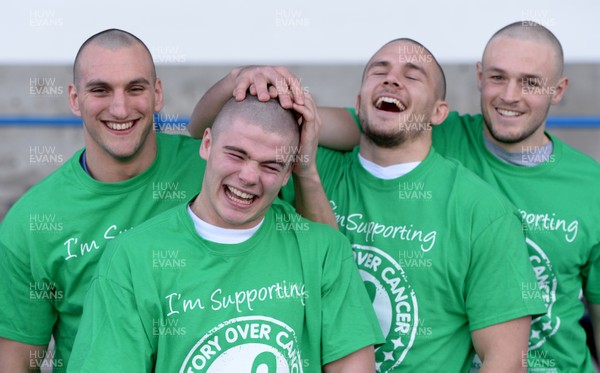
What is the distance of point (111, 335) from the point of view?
6.55 ft

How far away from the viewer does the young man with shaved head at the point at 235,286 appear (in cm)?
203

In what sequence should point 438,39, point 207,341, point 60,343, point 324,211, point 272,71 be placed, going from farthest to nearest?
point 438,39, point 60,343, point 324,211, point 272,71, point 207,341

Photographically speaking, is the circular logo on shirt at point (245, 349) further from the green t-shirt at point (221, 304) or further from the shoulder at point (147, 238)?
the shoulder at point (147, 238)

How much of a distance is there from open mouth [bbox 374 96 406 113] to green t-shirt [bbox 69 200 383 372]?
1.59 ft

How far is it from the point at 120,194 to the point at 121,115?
8.6 inches

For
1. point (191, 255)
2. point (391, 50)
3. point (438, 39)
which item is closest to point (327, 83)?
point (438, 39)

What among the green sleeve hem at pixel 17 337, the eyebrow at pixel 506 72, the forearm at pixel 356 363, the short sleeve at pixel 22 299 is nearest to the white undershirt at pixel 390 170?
the eyebrow at pixel 506 72

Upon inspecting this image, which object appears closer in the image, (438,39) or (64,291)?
(64,291)

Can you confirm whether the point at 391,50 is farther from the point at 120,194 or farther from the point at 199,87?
the point at 199,87

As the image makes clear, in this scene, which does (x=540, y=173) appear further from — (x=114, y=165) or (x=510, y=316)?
(x=114, y=165)

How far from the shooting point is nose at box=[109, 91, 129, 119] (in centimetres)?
239

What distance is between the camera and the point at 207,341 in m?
2.06

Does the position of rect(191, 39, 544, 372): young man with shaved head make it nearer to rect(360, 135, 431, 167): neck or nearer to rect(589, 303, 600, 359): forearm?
rect(360, 135, 431, 167): neck

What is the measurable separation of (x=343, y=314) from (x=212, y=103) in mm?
694
